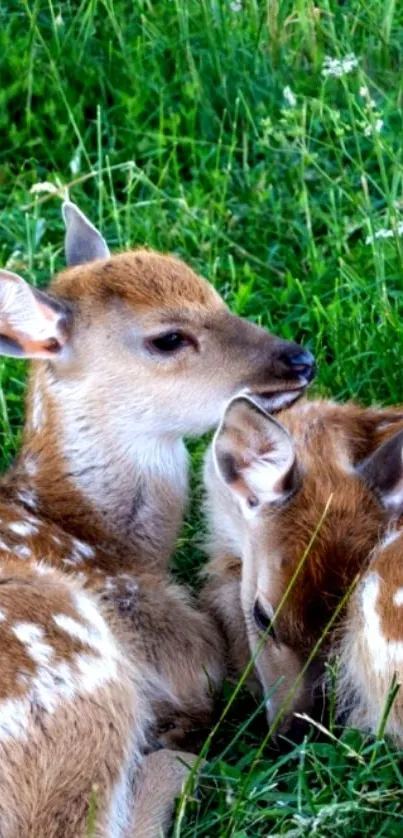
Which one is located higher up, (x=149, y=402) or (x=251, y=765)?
(x=149, y=402)

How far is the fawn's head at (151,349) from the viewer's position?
5.64 m

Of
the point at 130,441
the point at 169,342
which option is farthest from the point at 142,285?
the point at 130,441

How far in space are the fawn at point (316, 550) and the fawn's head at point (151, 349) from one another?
0.27m

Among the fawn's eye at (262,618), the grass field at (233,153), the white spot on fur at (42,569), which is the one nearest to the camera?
the fawn's eye at (262,618)

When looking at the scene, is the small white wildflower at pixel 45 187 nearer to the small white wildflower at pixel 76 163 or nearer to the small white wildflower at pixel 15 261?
the small white wildflower at pixel 15 261

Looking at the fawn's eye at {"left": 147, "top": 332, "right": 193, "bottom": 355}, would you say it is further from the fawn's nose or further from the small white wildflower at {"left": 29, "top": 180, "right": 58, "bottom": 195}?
the small white wildflower at {"left": 29, "top": 180, "right": 58, "bottom": 195}

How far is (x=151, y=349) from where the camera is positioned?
18.6 feet

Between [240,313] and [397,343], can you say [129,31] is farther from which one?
[397,343]

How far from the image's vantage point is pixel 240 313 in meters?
6.59

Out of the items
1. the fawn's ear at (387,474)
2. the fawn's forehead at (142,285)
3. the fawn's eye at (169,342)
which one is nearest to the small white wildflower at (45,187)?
the fawn's forehead at (142,285)

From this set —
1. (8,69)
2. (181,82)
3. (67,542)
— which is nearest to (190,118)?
(181,82)

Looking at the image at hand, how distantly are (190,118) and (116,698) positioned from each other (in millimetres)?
3143

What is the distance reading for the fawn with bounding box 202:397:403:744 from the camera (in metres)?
4.75

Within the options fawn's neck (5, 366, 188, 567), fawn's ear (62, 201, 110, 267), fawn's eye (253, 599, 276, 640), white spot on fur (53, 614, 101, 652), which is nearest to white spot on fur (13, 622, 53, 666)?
white spot on fur (53, 614, 101, 652)
